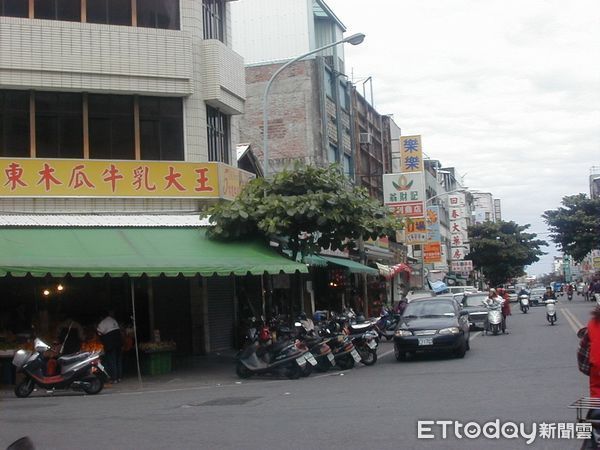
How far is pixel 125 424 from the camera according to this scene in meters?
11.4

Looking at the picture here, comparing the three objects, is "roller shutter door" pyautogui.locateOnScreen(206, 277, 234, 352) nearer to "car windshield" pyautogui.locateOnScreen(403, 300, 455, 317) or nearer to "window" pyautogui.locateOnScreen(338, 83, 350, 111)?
"car windshield" pyautogui.locateOnScreen(403, 300, 455, 317)

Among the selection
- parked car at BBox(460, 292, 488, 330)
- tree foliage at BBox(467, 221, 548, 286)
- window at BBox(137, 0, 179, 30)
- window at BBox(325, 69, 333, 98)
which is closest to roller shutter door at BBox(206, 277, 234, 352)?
window at BBox(137, 0, 179, 30)

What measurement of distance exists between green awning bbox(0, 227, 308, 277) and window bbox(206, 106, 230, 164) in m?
3.54

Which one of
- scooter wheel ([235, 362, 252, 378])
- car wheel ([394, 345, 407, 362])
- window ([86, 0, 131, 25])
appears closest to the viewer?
scooter wheel ([235, 362, 252, 378])

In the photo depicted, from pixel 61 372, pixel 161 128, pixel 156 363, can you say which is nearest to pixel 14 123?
pixel 161 128

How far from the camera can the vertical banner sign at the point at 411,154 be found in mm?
44250

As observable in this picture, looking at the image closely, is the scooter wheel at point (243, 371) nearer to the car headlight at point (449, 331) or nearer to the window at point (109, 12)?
the car headlight at point (449, 331)

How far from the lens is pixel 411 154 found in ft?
147

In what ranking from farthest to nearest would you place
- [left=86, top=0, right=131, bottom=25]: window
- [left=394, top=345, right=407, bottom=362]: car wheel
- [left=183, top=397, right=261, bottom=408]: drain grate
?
[left=86, top=0, right=131, bottom=25]: window → [left=394, top=345, right=407, bottom=362]: car wheel → [left=183, top=397, right=261, bottom=408]: drain grate

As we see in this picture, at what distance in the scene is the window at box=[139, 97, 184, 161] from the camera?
20922 millimetres

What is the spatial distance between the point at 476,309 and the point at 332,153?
33.3 feet

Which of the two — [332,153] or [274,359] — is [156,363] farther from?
[332,153]

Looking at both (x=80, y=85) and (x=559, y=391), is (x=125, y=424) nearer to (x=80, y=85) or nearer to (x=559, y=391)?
(x=559, y=391)

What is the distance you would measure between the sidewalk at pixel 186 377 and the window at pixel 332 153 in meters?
16.4
